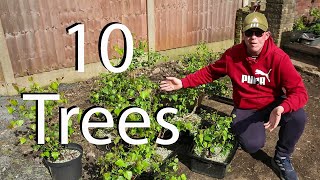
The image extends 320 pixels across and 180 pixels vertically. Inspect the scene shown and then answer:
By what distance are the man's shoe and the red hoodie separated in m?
0.63

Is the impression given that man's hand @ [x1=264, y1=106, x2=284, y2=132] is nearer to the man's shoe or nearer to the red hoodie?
the red hoodie

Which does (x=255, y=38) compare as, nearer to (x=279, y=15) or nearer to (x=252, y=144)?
(x=252, y=144)

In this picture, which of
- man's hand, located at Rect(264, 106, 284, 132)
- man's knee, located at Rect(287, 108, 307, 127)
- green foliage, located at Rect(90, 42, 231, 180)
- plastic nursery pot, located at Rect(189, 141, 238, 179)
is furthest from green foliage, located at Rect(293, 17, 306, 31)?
man's hand, located at Rect(264, 106, 284, 132)

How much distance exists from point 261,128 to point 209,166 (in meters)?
0.72

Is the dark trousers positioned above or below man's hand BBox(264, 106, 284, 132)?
below

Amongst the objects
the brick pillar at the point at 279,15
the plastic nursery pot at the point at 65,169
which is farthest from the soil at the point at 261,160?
the brick pillar at the point at 279,15

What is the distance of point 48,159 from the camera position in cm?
325

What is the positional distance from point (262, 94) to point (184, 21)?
3.79m

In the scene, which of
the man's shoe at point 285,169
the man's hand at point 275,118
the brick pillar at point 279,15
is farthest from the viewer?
the brick pillar at point 279,15

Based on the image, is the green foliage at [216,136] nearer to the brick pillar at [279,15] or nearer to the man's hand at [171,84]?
the man's hand at [171,84]

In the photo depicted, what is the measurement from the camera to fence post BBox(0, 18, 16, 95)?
510cm

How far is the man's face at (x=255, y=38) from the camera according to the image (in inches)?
120

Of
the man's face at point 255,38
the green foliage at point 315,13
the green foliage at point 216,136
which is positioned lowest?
the green foliage at point 216,136

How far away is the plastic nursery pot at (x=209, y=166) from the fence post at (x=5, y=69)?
3611 millimetres
